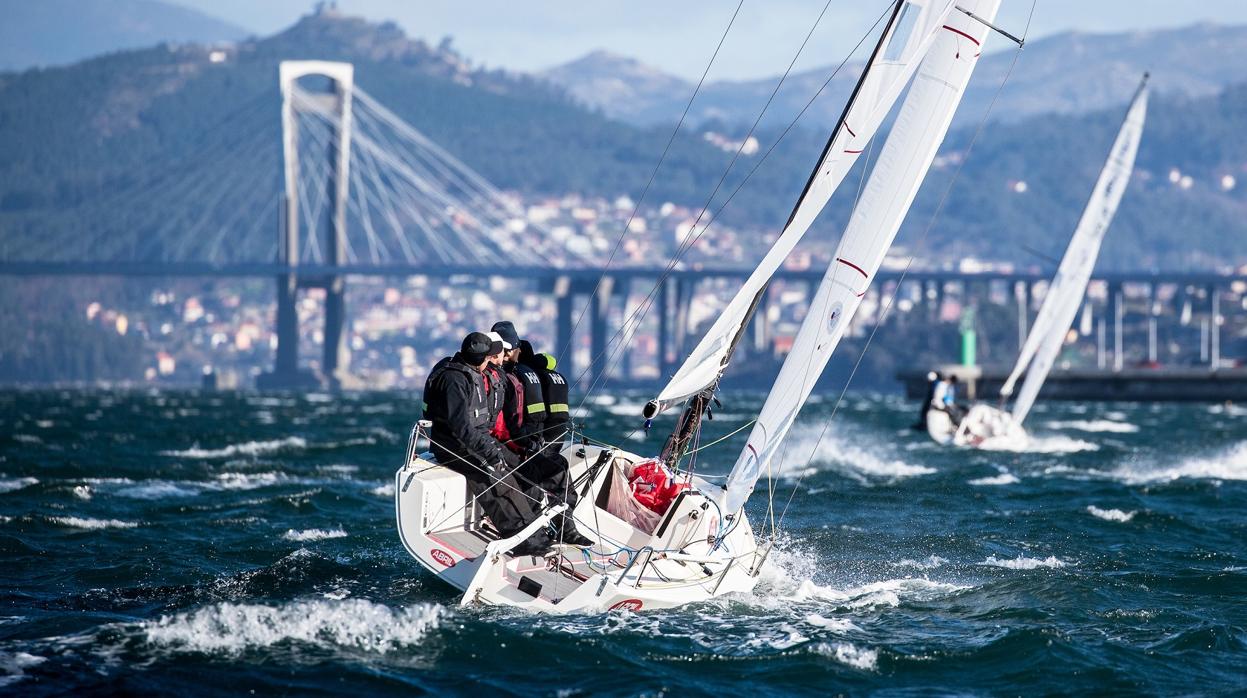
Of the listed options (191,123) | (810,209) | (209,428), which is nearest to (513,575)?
(810,209)

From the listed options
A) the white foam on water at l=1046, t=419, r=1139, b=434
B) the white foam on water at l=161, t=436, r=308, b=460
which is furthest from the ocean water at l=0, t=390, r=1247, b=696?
the white foam on water at l=1046, t=419, r=1139, b=434

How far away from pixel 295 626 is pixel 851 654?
2749 millimetres

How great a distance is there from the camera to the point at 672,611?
923cm

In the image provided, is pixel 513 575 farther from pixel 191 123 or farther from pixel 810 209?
pixel 191 123

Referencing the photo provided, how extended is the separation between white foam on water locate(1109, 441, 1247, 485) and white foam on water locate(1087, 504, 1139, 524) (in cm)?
344

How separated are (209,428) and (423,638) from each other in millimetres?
23891

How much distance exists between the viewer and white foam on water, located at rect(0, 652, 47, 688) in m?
7.43

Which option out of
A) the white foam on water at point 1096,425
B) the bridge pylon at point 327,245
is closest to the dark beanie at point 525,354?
the white foam on water at point 1096,425

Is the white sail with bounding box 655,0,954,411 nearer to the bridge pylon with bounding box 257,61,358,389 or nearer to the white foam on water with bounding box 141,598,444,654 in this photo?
the white foam on water with bounding box 141,598,444,654

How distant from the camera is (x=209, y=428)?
103ft

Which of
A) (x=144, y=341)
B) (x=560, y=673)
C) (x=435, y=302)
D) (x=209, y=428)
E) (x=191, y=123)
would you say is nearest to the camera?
(x=560, y=673)

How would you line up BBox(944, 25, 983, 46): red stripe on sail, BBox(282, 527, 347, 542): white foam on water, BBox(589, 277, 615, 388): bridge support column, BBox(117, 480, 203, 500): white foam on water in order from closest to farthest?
BBox(944, 25, 983, 46): red stripe on sail < BBox(282, 527, 347, 542): white foam on water < BBox(117, 480, 203, 500): white foam on water < BBox(589, 277, 615, 388): bridge support column

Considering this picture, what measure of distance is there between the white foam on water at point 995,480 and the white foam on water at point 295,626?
1001cm

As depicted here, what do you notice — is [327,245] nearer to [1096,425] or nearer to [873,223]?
[1096,425]
